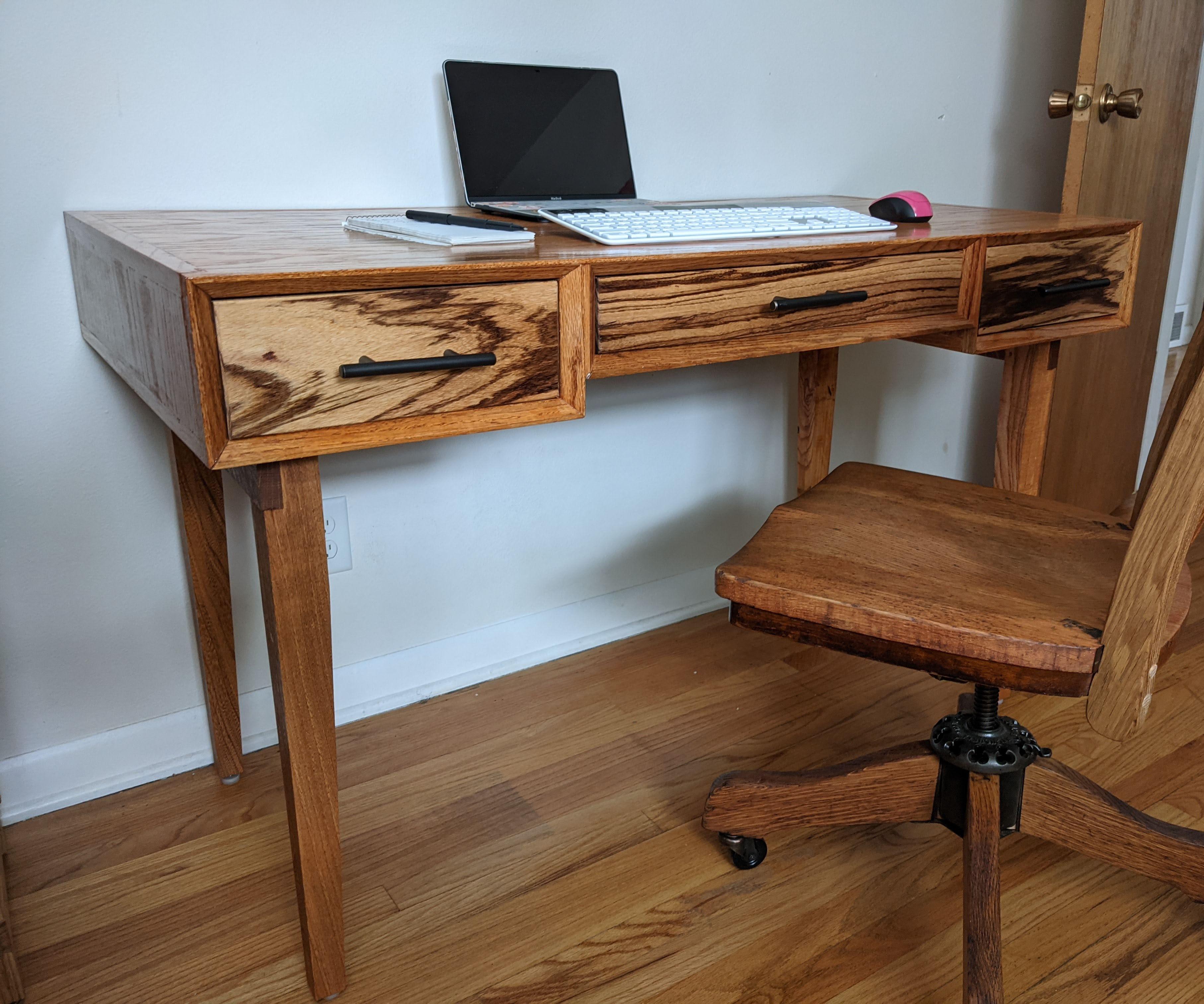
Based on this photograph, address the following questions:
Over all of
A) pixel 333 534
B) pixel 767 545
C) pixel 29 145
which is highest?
pixel 29 145

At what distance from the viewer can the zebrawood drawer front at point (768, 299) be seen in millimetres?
935

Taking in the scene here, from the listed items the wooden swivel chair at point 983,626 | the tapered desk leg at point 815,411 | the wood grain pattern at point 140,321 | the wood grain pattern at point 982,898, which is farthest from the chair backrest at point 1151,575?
the tapered desk leg at point 815,411

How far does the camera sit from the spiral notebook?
897 millimetres

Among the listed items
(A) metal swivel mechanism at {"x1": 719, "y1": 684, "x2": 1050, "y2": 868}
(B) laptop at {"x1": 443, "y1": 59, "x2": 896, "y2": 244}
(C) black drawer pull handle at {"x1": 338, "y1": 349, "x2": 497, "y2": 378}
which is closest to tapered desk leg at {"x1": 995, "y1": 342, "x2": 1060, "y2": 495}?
(B) laptop at {"x1": 443, "y1": 59, "x2": 896, "y2": 244}

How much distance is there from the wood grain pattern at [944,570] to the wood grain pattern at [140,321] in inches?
18.3

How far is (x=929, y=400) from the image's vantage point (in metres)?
2.04

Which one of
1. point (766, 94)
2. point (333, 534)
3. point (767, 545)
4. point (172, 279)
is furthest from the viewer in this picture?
point (766, 94)

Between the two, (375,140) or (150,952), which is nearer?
(150,952)

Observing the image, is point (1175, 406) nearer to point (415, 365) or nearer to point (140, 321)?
point (415, 365)

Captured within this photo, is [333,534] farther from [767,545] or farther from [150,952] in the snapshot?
[767,545]

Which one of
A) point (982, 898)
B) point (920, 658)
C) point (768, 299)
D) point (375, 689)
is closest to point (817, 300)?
point (768, 299)

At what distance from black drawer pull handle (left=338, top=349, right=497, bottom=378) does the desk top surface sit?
0.24ft

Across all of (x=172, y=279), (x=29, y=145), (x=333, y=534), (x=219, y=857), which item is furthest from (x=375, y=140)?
(x=219, y=857)

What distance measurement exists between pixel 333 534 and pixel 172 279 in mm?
715
